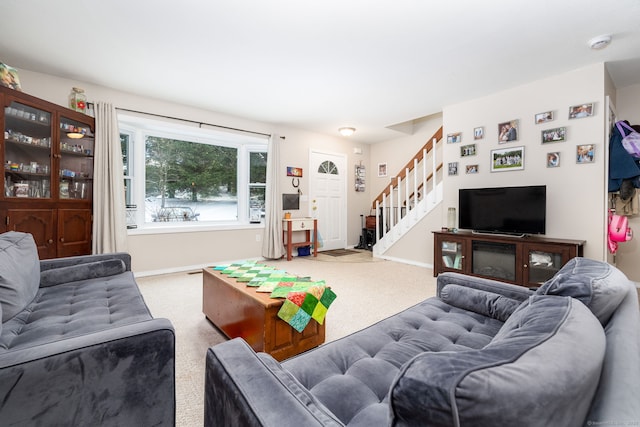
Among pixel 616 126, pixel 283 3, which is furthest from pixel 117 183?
pixel 616 126

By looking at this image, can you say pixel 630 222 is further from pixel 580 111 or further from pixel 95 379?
pixel 95 379

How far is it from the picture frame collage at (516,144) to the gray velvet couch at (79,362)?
4.09 metres

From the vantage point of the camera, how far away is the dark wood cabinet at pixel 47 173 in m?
2.63

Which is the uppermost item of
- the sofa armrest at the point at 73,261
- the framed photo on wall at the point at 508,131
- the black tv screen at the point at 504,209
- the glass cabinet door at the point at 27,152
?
the framed photo on wall at the point at 508,131

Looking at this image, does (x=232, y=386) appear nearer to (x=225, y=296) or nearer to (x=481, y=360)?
(x=481, y=360)

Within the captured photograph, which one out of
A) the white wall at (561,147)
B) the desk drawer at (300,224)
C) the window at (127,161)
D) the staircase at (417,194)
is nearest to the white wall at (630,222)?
the white wall at (561,147)

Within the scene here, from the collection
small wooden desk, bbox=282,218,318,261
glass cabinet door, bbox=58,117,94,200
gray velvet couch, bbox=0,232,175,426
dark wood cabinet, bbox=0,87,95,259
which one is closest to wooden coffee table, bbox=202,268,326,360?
gray velvet couch, bbox=0,232,175,426

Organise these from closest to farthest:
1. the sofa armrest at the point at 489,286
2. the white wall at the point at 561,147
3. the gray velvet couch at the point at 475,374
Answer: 1. the gray velvet couch at the point at 475,374
2. the sofa armrest at the point at 489,286
3. the white wall at the point at 561,147

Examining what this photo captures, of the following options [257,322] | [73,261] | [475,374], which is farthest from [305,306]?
[73,261]

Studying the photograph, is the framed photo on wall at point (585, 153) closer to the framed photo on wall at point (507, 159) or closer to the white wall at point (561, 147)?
the white wall at point (561, 147)

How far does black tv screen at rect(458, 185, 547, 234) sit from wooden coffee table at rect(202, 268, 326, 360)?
2.79m

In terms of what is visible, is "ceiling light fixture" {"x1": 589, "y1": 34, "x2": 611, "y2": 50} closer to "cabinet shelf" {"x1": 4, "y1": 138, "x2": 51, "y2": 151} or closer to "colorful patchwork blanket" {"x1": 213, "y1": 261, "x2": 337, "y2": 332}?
"colorful patchwork blanket" {"x1": 213, "y1": 261, "x2": 337, "y2": 332}

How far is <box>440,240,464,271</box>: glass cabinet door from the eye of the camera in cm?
384

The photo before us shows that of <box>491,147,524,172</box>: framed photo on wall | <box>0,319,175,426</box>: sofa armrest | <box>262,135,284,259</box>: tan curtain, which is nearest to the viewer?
<box>0,319,175,426</box>: sofa armrest
